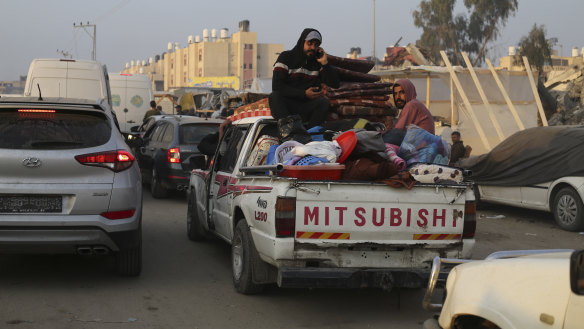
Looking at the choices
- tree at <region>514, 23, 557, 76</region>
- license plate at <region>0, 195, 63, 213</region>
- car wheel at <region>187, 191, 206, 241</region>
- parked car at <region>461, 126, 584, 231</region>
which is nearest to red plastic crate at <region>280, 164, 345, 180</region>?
license plate at <region>0, 195, 63, 213</region>

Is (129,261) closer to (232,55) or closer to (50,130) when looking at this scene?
(50,130)

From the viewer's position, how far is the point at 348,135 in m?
6.29

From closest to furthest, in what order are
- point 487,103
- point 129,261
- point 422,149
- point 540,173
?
point 422,149, point 129,261, point 540,173, point 487,103

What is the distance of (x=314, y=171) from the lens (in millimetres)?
5957

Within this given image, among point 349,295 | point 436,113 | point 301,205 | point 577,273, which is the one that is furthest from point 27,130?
point 436,113

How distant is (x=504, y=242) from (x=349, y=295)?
179 inches

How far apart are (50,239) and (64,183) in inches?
20.7

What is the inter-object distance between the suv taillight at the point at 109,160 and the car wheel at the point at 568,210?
7885mm

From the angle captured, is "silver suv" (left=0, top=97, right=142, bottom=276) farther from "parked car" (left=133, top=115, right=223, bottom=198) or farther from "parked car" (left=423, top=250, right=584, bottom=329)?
"parked car" (left=133, top=115, right=223, bottom=198)

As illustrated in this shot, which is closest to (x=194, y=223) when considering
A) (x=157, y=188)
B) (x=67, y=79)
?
(x=157, y=188)

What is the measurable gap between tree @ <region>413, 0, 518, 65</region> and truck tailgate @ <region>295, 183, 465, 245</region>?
62.7 metres

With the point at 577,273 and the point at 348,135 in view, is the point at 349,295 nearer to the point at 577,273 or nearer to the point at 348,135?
the point at 348,135

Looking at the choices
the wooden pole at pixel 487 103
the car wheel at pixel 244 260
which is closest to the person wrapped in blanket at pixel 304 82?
the car wheel at pixel 244 260

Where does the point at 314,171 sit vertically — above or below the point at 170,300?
above
